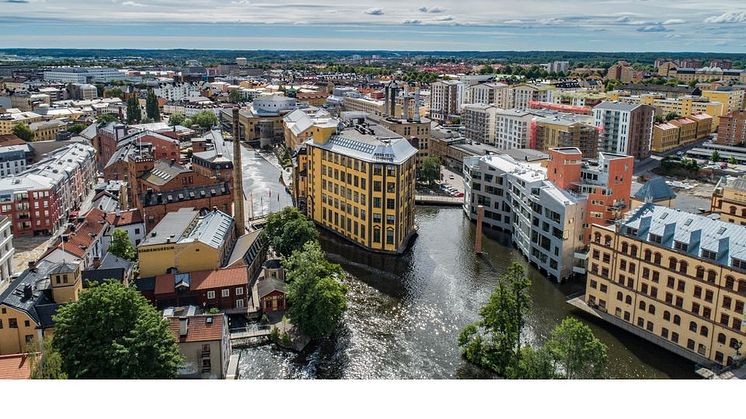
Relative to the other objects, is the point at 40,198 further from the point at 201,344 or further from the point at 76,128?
the point at 76,128

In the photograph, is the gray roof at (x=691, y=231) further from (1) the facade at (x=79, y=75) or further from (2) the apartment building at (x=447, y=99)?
(1) the facade at (x=79, y=75)

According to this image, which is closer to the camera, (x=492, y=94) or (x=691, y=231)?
(x=691, y=231)

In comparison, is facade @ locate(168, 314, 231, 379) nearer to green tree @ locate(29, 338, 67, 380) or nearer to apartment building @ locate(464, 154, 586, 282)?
green tree @ locate(29, 338, 67, 380)

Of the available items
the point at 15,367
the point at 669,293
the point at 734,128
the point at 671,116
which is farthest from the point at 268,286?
the point at 671,116

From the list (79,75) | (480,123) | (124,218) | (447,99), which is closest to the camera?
(124,218)

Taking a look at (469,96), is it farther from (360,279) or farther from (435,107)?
(360,279)

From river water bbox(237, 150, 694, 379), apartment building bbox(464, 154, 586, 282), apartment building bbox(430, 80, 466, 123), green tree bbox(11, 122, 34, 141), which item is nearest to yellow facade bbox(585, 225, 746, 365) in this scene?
river water bbox(237, 150, 694, 379)

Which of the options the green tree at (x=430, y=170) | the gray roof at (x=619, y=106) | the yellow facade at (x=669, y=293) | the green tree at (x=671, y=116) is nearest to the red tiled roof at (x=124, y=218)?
the yellow facade at (x=669, y=293)
